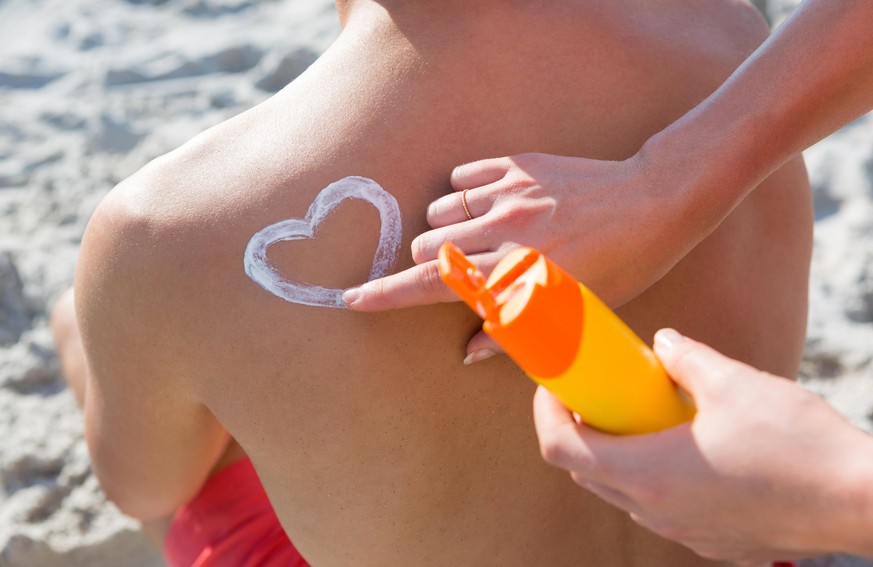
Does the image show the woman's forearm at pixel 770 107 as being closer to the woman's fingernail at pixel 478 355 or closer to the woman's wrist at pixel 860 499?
the woman's fingernail at pixel 478 355

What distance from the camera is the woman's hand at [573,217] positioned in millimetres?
940

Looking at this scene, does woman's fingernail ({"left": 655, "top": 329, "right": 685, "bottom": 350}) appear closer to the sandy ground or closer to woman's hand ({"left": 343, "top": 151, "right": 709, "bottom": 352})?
woman's hand ({"left": 343, "top": 151, "right": 709, "bottom": 352})

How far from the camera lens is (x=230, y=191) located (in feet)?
3.06

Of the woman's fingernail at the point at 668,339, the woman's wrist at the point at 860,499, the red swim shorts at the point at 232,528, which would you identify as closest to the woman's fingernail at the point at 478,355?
the woman's fingernail at the point at 668,339

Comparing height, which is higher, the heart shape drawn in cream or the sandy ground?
the heart shape drawn in cream

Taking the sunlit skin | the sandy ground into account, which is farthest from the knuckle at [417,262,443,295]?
the sandy ground

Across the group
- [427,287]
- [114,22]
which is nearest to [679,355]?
[427,287]

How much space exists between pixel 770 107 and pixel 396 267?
44 cm

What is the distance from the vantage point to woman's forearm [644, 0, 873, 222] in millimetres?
980

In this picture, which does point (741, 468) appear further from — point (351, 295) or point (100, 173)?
point (100, 173)

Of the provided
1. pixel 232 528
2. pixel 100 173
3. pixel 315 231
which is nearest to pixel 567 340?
pixel 315 231

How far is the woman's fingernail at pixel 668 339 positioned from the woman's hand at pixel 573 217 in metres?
0.20

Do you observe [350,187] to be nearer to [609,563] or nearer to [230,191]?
[230,191]

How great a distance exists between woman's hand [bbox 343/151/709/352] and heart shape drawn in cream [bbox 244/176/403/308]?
0.13 feet
